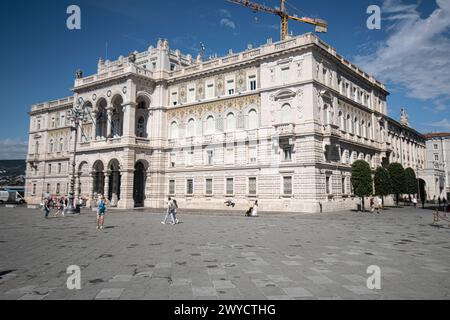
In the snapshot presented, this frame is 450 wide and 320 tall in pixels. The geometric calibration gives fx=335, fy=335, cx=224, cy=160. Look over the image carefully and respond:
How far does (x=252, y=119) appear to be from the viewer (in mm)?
39719

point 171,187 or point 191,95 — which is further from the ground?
point 191,95

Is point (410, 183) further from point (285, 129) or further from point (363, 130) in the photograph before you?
point (285, 129)

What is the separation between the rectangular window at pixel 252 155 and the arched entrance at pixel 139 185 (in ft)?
53.6

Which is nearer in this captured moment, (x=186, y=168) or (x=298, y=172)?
(x=298, y=172)

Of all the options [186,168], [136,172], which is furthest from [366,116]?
[136,172]

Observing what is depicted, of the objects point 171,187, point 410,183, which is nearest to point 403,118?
point 410,183

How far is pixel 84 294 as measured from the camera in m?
7.17

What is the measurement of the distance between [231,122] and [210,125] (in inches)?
127

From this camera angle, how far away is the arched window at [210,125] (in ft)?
141

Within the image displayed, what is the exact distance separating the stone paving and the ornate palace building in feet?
67.6

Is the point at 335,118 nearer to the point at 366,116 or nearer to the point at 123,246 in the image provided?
the point at 366,116
